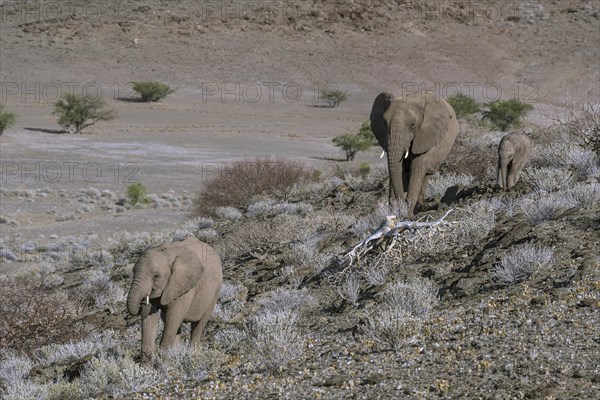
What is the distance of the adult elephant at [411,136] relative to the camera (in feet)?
41.2

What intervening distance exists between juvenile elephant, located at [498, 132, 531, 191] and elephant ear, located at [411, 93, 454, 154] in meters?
1.12

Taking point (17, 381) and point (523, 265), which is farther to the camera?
point (523, 265)

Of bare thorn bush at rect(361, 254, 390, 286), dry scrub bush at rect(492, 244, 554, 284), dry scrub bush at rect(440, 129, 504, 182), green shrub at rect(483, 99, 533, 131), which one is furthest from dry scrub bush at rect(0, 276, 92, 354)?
green shrub at rect(483, 99, 533, 131)

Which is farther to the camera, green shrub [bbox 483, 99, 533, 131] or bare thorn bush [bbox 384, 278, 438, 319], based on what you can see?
green shrub [bbox 483, 99, 533, 131]

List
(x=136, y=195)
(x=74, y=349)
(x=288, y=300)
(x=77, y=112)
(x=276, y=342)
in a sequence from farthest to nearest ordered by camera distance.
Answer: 1. (x=77, y=112)
2. (x=136, y=195)
3. (x=74, y=349)
4. (x=288, y=300)
5. (x=276, y=342)

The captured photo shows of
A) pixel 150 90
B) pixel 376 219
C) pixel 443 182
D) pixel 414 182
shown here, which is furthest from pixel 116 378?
pixel 150 90

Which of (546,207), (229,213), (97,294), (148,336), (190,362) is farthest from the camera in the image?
(229,213)

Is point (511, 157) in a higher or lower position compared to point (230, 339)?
higher

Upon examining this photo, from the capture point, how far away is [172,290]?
28.1 feet

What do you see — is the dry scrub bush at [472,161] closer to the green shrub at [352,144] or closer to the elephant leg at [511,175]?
the elephant leg at [511,175]

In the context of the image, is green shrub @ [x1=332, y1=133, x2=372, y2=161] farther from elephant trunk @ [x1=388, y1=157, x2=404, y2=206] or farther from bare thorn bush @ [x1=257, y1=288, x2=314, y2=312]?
bare thorn bush @ [x1=257, y1=288, x2=314, y2=312]

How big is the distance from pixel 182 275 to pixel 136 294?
0.51 m

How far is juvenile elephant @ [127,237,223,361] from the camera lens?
8.34 m

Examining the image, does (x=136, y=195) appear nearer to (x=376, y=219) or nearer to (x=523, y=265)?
(x=376, y=219)
